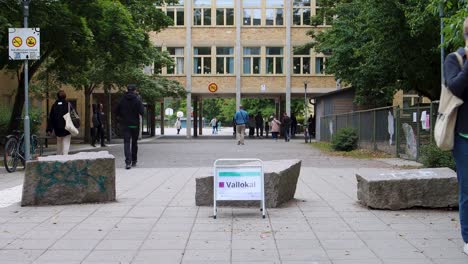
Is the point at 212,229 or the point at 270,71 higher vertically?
the point at 270,71

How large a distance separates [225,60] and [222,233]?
4115 centimetres

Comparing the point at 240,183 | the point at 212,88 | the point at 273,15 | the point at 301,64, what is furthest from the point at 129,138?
the point at 273,15

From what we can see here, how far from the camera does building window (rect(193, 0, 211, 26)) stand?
47219 mm

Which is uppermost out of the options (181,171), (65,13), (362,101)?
(65,13)

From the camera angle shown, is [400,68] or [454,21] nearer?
[454,21]

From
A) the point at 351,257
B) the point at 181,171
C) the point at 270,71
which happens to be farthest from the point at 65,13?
the point at 270,71

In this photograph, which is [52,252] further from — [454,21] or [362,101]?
[362,101]

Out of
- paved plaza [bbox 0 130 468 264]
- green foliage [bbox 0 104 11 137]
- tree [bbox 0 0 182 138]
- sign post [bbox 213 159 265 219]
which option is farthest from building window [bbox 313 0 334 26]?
sign post [bbox 213 159 265 219]

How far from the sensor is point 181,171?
14.2m

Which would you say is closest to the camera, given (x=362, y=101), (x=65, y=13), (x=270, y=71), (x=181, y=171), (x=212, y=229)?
(x=212, y=229)

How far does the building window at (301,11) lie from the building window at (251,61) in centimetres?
382

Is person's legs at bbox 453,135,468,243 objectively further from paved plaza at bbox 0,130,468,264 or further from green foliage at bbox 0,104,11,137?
green foliage at bbox 0,104,11,137

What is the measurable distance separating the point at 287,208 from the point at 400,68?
17020 mm

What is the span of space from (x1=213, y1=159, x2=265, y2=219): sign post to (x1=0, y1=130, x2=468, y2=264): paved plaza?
30 centimetres
